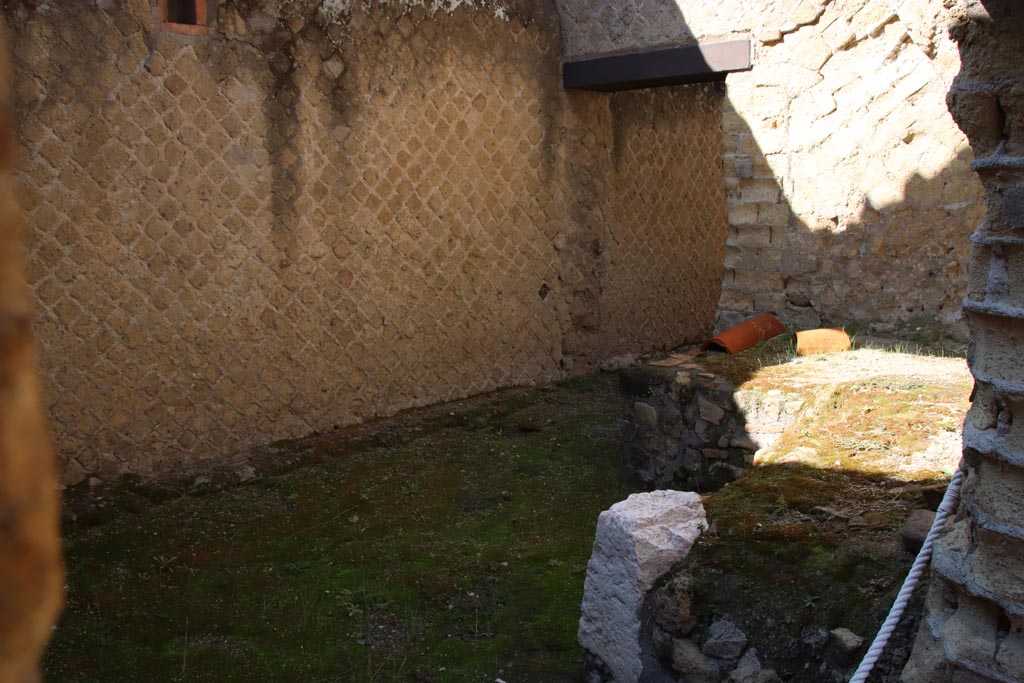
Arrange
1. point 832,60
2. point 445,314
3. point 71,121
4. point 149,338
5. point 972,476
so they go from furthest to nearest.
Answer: point 445,314, point 832,60, point 149,338, point 71,121, point 972,476

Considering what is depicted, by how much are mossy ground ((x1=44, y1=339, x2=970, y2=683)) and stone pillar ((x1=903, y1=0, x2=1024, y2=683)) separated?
487mm

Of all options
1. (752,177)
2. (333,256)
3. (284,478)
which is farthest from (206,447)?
(752,177)

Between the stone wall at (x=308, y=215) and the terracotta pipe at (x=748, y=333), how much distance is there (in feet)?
5.91

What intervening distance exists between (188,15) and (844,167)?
3668 mm

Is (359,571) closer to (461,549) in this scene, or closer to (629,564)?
(461,549)

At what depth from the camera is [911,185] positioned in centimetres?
543

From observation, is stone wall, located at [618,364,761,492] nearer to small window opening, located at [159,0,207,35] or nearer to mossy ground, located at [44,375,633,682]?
mossy ground, located at [44,375,633,682]

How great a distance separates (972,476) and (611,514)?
4.02 ft

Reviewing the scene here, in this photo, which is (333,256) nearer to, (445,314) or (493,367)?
(445,314)

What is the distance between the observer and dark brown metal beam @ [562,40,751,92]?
5.95 m

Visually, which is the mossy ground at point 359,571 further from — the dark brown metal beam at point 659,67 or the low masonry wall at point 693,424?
the dark brown metal beam at point 659,67

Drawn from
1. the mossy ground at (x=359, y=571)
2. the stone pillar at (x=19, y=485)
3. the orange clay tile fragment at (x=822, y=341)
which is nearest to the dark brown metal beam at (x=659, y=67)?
the orange clay tile fragment at (x=822, y=341)

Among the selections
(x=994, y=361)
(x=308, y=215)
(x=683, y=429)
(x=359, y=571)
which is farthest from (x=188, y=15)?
(x=994, y=361)

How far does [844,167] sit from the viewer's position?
18.5 ft
